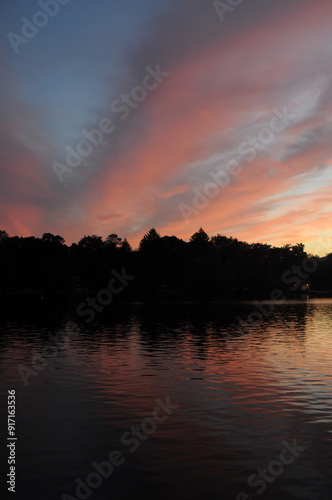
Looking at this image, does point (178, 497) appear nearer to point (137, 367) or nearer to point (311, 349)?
point (137, 367)

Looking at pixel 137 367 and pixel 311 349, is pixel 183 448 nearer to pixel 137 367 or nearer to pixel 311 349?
pixel 137 367

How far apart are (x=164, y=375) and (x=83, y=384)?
17.1 feet

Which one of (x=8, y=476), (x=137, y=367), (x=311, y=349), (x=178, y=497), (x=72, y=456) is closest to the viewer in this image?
(x=178, y=497)

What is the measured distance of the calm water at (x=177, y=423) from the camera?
1252cm

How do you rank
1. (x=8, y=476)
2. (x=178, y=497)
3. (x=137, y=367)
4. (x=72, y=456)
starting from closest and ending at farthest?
(x=178, y=497) < (x=8, y=476) < (x=72, y=456) < (x=137, y=367)

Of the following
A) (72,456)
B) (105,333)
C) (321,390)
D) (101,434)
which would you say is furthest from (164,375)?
(105,333)

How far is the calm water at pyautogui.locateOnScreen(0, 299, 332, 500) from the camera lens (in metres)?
12.5

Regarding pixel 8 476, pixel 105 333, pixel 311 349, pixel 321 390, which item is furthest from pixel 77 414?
pixel 105 333

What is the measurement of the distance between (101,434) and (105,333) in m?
39.5

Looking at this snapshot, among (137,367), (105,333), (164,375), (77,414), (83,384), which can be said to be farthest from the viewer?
(105,333)

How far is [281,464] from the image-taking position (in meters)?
13.7

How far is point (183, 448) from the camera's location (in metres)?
15.1

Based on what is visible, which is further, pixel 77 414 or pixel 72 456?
pixel 77 414

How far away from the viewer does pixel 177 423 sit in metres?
18.1
